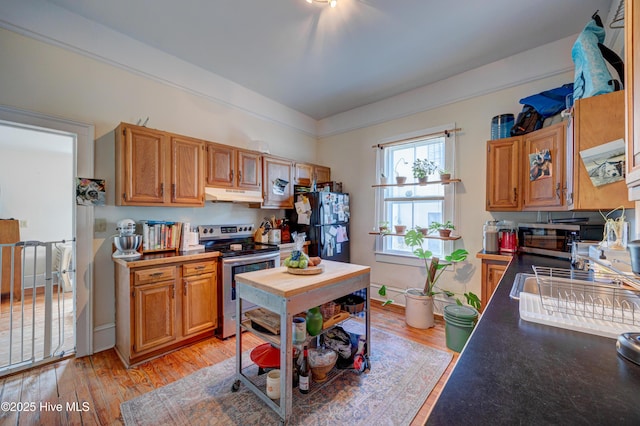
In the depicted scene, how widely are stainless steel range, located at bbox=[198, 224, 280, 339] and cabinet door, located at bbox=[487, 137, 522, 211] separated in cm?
258

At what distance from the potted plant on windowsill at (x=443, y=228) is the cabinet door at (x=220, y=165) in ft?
8.63

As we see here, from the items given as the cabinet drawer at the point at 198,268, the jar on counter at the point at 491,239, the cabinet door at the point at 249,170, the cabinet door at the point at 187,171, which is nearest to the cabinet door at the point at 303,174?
the cabinet door at the point at 249,170

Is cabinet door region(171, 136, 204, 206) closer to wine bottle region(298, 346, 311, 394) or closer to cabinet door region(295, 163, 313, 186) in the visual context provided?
cabinet door region(295, 163, 313, 186)

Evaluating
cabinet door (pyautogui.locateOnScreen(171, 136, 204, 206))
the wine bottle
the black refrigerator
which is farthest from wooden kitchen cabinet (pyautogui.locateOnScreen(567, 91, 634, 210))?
cabinet door (pyautogui.locateOnScreen(171, 136, 204, 206))

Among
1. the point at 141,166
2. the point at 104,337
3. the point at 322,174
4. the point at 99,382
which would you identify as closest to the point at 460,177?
the point at 322,174

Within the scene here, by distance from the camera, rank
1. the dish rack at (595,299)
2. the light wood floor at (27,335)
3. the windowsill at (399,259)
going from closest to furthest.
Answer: the dish rack at (595,299), the light wood floor at (27,335), the windowsill at (399,259)

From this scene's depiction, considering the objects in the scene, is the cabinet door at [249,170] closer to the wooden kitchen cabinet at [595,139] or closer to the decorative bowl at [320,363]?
the decorative bowl at [320,363]

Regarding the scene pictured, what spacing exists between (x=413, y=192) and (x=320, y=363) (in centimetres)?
263

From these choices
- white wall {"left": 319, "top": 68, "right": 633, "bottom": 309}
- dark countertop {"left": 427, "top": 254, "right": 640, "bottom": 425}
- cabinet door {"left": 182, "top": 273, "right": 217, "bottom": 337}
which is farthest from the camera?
white wall {"left": 319, "top": 68, "right": 633, "bottom": 309}

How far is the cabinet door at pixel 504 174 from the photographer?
2.60 metres

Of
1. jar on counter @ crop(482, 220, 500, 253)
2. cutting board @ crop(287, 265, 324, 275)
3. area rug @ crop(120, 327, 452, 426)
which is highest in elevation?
jar on counter @ crop(482, 220, 500, 253)

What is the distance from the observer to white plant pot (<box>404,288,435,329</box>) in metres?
2.99

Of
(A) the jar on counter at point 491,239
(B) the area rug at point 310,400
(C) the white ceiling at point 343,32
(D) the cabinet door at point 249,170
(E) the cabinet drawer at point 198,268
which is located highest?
(C) the white ceiling at point 343,32

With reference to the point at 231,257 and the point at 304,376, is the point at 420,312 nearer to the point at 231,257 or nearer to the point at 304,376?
the point at 304,376
